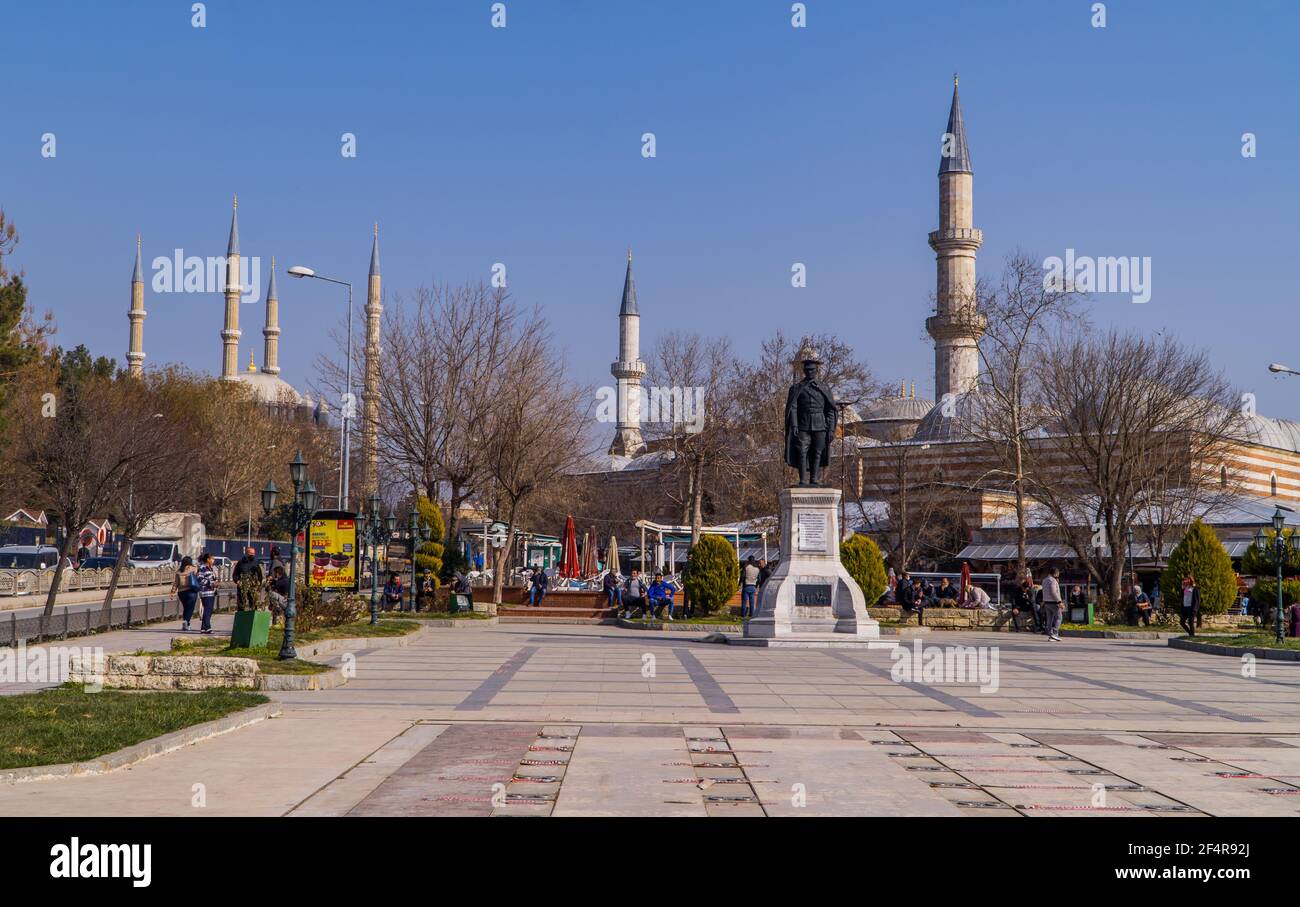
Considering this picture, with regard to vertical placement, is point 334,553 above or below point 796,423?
below

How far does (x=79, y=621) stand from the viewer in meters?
26.4

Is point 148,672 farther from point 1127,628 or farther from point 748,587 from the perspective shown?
point 1127,628

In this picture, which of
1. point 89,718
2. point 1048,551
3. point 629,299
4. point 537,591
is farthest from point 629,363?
point 89,718

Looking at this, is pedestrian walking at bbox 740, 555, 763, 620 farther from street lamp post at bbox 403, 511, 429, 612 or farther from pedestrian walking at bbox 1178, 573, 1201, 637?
pedestrian walking at bbox 1178, 573, 1201, 637

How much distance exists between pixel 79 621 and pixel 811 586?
14541 mm

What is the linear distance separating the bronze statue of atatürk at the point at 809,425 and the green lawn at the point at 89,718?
16.1 meters

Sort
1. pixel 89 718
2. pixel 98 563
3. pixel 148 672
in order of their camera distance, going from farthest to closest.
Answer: pixel 98 563 < pixel 148 672 < pixel 89 718

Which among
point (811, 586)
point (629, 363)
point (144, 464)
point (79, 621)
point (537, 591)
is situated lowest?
point (79, 621)

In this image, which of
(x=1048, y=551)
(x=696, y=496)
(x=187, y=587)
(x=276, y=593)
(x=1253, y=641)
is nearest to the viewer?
(x=276, y=593)

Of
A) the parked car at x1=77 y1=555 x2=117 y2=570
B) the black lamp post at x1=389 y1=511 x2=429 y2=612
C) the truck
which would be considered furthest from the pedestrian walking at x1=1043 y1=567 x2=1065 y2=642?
the truck

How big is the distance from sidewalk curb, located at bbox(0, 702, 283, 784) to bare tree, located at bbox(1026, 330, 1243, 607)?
103ft
